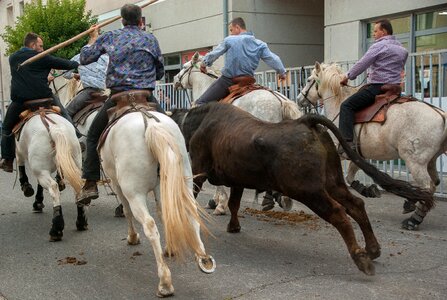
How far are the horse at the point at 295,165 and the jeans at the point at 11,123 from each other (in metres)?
2.51

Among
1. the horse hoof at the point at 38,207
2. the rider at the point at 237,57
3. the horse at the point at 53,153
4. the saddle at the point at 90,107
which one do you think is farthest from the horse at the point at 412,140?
the horse hoof at the point at 38,207

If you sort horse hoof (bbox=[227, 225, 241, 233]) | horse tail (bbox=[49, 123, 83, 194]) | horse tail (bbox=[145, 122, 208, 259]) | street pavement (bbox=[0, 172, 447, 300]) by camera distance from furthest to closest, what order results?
horse hoof (bbox=[227, 225, 241, 233]) → horse tail (bbox=[49, 123, 83, 194]) → street pavement (bbox=[0, 172, 447, 300]) → horse tail (bbox=[145, 122, 208, 259])

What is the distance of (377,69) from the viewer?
Answer: 7410mm

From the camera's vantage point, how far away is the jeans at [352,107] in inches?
296

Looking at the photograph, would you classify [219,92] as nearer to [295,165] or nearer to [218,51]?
[218,51]

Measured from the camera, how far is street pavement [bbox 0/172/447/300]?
4879 millimetres

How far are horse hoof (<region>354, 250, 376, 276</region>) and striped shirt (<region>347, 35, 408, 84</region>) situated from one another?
314 cm

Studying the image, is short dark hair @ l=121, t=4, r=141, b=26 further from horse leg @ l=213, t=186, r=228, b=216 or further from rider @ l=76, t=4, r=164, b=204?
horse leg @ l=213, t=186, r=228, b=216

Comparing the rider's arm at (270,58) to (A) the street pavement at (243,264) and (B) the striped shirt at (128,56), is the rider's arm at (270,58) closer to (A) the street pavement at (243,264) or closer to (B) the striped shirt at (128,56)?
(A) the street pavement at (243,264)

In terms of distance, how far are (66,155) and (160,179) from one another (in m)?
2.42

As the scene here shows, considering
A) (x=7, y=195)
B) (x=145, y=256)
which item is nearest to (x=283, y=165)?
(x=145, y=256)

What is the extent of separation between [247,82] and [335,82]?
1.28 metres

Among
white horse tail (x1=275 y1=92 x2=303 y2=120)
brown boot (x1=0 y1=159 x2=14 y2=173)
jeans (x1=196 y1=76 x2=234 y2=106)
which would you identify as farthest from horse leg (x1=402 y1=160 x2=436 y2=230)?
brown boot (x1=0 y1=159 x2=14 y2=173)

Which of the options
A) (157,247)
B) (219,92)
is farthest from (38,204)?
(157,247)
